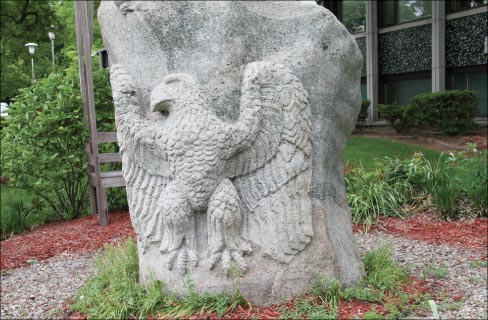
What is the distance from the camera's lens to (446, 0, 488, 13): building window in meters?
12.8

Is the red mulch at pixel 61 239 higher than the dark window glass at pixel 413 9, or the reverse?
the dark window glass at pixel 413 9

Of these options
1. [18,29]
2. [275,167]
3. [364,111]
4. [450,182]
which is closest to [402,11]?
[364,111]

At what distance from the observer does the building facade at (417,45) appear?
12984 millimetres

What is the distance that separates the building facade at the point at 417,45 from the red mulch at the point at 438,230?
25.1 ft

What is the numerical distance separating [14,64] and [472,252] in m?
15.8

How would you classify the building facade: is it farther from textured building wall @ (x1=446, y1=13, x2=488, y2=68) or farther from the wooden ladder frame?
the wooden ladder frame

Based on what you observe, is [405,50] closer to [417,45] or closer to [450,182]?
[417,45]

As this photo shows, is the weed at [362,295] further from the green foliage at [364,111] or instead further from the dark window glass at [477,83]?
the green foliage at [364,111]

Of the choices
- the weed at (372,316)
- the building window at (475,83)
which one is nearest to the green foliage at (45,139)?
the weed at (372,316)

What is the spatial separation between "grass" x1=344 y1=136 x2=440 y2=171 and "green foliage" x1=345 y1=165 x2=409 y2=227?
2268 millimetres

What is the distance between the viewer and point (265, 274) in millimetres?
3242

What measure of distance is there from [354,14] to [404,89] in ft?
10.4

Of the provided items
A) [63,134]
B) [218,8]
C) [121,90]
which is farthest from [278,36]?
[63,134]

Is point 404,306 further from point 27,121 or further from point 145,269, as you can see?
point 27,121
